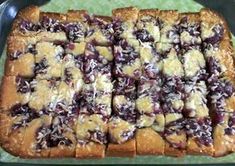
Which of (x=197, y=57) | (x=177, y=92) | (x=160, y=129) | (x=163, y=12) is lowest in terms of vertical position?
(x=160, y=129)

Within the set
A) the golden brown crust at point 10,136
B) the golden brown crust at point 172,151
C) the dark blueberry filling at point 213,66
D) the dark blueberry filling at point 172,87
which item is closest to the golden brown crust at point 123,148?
the golden brown crust at point 172,151

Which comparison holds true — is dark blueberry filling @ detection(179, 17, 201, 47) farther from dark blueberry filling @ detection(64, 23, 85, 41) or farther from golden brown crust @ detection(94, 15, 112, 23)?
dark blueberry filling @ detection(64, 23, 85, 41)

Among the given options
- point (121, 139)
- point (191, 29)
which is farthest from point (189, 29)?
point (121, 139)

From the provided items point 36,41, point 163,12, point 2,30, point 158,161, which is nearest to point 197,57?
point 163,12

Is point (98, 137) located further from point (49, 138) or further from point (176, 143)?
point (176, 143)

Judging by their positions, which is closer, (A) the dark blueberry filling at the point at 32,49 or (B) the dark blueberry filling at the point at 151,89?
(B) the dark blueberry filling at the point at 151,89

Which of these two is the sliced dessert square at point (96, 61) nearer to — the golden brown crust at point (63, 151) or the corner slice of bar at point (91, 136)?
the corner slice of bar at point (91, 136)

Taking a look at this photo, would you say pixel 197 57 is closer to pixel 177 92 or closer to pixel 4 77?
pixel 177 92
